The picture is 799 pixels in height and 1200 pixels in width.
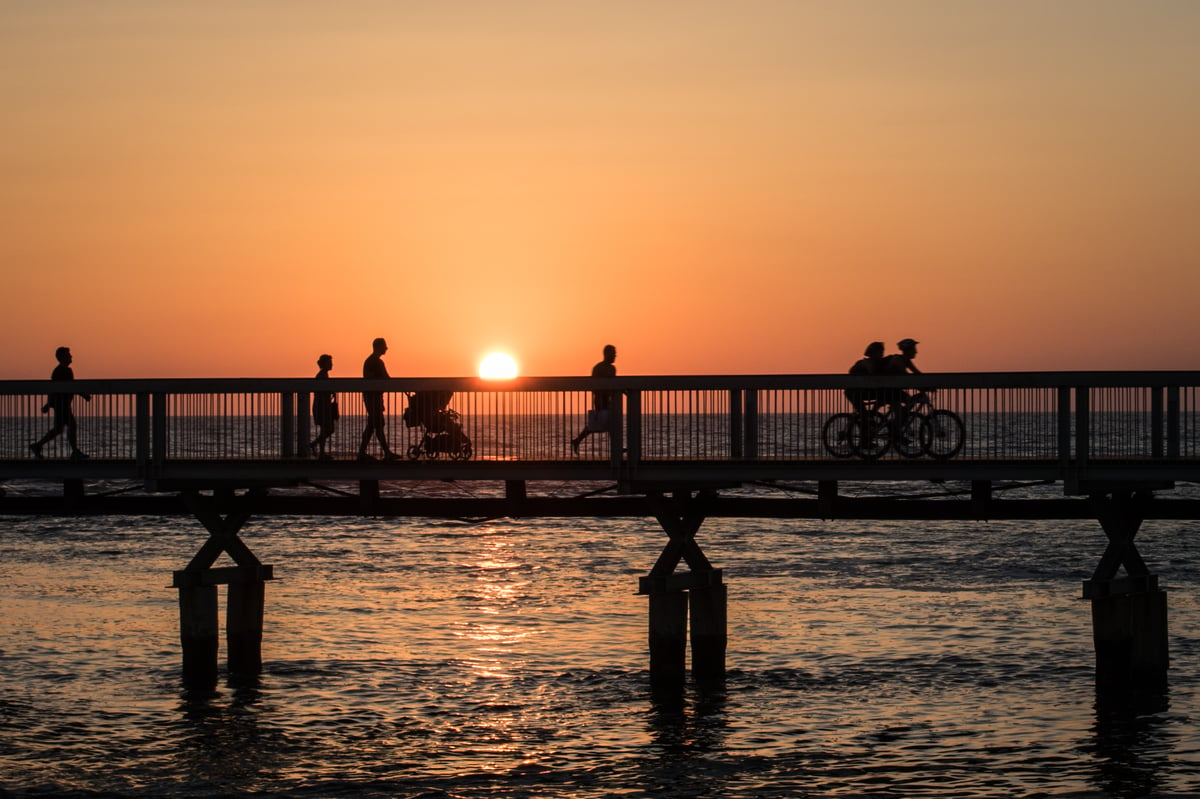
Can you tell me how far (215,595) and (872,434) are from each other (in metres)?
11.2

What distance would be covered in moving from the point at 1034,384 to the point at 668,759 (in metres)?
7.00

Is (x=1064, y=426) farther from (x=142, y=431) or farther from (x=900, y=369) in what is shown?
(x=142, y=431)

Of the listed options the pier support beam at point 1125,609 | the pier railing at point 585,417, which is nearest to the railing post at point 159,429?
the pier railing at point 585,417

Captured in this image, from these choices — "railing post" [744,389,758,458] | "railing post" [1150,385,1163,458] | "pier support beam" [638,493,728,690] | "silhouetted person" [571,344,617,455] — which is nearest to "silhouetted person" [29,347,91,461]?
"silhouetted person" [571,344,617,455]

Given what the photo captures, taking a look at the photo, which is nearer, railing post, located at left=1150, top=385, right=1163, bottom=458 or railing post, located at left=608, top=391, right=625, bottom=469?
railing post, located at left=1150, top=385, right=1163, bottom=458

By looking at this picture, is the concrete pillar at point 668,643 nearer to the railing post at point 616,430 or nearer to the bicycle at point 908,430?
the railing post at point 616,430

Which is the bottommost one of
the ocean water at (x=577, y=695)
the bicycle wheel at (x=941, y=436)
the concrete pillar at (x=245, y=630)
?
the ocean water at (x=577, y=695)

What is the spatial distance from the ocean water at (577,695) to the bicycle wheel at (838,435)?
3.92 m

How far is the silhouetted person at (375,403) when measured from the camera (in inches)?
1026

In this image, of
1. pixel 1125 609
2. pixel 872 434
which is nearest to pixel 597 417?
pixel 872 434

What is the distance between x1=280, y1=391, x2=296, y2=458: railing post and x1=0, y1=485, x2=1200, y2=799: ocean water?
13.1 ft

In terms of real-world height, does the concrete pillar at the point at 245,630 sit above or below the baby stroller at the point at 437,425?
below

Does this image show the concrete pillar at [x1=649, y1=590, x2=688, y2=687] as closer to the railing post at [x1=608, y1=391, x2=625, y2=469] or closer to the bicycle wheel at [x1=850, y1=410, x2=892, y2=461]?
the railing post at [x1=608, y1=391, x2=625, y2=469]

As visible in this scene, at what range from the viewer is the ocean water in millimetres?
22031
